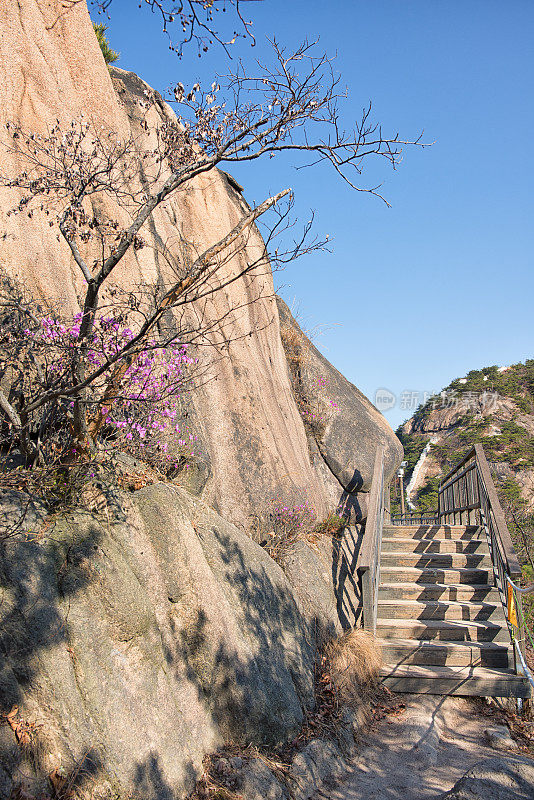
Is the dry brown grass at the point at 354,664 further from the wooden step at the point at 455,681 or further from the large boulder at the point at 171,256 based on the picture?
the large boulder at the point at 171,256

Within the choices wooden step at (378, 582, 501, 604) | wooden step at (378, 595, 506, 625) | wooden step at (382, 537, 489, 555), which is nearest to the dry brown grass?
wooden step at (378, 595, 506, 625)

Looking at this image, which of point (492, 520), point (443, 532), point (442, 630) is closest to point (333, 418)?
point (443, 532)

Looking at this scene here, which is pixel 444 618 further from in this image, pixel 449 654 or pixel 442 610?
pixel 449 654

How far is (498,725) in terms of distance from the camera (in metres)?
5.66

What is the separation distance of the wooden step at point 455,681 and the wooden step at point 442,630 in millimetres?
471

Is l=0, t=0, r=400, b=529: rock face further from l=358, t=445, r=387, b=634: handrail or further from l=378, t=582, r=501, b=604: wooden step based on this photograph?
l=378, t=582, r=501, b=604: wooden step

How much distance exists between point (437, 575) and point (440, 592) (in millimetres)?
357

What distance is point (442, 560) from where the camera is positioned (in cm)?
823

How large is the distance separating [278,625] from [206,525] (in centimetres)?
129

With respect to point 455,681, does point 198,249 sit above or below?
above

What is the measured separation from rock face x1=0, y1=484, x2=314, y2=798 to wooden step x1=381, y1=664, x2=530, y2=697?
1.52m

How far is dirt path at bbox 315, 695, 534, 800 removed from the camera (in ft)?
14.9

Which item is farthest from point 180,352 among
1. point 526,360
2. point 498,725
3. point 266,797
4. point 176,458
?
point 526,360

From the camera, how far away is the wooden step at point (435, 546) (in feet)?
28.0
